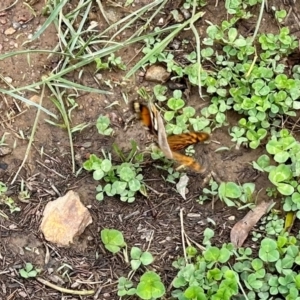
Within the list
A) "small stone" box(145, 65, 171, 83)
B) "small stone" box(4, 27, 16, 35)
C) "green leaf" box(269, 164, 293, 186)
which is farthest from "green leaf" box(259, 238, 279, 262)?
"small stone" box(4, 27, 16, 35)

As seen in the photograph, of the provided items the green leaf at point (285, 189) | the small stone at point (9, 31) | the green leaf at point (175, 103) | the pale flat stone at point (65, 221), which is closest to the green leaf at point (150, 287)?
the pale flat stone at point (65, 221)

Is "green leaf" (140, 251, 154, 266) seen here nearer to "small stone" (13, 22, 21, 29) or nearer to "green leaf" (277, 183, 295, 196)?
"green leaf" (277, 183, 295, 196)

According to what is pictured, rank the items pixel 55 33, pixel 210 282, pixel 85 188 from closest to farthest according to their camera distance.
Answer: pixel 210 282
pixel 85 188
pixel 55 33

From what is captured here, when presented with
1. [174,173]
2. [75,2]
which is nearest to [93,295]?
[174,173]

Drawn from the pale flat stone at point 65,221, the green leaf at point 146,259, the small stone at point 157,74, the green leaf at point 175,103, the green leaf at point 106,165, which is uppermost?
the small stone at point 157,74

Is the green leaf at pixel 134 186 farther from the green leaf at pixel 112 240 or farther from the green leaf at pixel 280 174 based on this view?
the green leaf at pixel 280 174

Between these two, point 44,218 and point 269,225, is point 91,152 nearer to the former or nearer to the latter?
point 44,218

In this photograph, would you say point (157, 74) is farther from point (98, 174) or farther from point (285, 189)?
point (285, 189)
